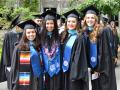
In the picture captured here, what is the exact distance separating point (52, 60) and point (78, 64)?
454mm

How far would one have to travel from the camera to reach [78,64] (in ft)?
23.9

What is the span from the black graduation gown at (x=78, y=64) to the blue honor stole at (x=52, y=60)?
0.26 meters

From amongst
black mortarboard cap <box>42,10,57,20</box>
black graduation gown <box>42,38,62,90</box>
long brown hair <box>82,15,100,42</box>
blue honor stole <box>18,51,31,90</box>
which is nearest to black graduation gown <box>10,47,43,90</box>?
blue honor stole <box>18,51,31,90</box>

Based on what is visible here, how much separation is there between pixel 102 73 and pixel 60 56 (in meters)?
0.93

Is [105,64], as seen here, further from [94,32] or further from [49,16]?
[49,16]

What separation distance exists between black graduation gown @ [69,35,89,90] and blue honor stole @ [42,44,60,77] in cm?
26

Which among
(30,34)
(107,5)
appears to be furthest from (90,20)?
(107,5)

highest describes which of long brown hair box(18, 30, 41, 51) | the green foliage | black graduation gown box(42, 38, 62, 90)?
the green foliage

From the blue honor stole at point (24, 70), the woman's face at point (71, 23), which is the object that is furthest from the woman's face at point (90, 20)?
the blue honor stole at point (24, 70)

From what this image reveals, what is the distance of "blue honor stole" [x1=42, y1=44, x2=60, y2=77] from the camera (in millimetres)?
7273

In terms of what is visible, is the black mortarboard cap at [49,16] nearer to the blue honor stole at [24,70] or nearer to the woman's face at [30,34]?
the woman's face at [30,34]

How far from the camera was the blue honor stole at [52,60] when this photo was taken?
7273 millimetres

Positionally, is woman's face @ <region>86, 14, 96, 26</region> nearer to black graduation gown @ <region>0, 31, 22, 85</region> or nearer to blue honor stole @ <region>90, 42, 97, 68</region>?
blue honor stole @ <region>90, 42, 97, 68</region>

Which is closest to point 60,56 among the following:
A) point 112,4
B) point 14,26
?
point 14,26
